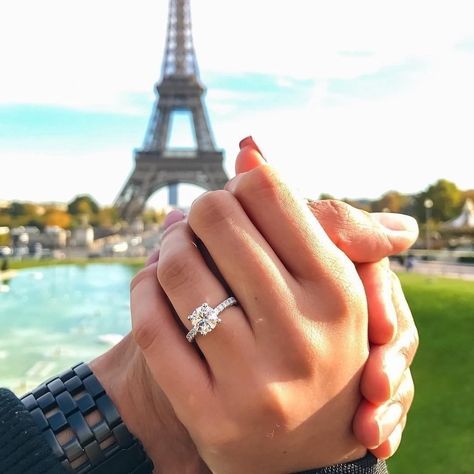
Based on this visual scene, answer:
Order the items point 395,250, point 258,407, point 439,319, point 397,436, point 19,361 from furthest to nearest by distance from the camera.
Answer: point 19,361 → point 439,319 → point 395,250 → point 397,436 → point 258,407

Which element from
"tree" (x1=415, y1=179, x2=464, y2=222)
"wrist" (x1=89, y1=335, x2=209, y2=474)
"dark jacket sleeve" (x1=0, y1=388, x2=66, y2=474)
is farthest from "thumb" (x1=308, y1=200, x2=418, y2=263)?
"tree" (x1=415, y1=179, x2=464, y2=222)

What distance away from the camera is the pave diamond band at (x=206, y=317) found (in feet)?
2.33

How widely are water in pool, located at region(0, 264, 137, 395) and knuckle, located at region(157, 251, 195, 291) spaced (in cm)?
694

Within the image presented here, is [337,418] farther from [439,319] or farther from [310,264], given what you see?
[439,319]

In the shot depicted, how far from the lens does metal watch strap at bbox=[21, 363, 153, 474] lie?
87cm

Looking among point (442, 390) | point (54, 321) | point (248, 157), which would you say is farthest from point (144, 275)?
point (54, 321)

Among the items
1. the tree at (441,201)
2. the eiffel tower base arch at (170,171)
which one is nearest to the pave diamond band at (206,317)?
the tree at (441,201)

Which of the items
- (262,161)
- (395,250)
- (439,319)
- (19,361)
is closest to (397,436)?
(395,250)

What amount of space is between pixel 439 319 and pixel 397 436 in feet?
25.4

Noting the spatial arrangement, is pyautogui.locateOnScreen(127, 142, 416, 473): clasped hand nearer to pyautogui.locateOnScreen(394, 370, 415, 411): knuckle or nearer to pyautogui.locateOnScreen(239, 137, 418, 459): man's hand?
pyautogui.locateOnScreen(239, 137, 418, 459): man's hand

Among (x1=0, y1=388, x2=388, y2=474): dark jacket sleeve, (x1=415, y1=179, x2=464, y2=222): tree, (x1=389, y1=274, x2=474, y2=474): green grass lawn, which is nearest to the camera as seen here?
(x1=0, y1=388, x2=388, y2=474): dark jacket sleeve

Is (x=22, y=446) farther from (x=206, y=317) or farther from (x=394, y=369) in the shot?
(x=394, y=369)

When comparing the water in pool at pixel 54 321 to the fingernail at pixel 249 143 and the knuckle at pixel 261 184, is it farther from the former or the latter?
the knuckle at pixel 261 184

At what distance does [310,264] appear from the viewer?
2.47 ft
